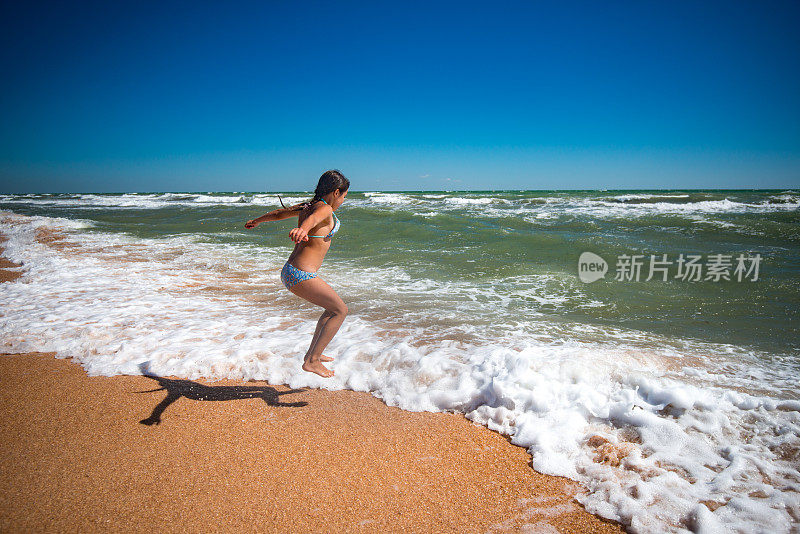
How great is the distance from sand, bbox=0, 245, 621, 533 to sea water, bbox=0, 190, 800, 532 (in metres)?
0.28

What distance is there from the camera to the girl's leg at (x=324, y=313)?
10.8ft

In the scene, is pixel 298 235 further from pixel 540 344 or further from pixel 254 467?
pixel 540 344

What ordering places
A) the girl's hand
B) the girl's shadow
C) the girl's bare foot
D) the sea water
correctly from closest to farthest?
the sea water → the girl's hand → the girl's shadow → the girl's bare foot

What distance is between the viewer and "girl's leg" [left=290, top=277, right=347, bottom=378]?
3301 mm

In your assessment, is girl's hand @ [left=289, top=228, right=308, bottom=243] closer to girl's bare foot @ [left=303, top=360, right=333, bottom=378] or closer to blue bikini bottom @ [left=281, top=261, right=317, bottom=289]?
blue bikini bottom @ [left=281, top=261, right=317, bottom=289]

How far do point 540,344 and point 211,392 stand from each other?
3.39 metres

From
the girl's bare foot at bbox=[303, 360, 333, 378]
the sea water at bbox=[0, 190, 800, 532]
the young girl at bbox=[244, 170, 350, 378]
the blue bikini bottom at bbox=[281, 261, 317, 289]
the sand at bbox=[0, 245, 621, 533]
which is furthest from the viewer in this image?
the girl's bare foot at bbox=[303, 360, 333, 378]

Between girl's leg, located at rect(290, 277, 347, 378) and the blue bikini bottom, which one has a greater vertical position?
the blue bikini bottom

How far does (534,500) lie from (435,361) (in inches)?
67.9

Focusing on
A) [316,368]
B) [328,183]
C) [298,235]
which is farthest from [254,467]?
[328,183]

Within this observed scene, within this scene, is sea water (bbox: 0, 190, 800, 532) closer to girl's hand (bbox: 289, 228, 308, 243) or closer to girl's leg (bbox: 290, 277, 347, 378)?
girl's leg (bbox: 290, 277, 347, 378)

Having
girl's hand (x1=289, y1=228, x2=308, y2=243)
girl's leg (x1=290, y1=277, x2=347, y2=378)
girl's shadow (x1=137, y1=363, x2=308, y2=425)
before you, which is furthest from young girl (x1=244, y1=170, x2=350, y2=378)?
girl's shadow (x1=137, y1=363, x2=308, y2=425)

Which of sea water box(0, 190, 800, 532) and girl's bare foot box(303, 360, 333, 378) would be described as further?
girl's bare foot box(303, 360, 333, 378)

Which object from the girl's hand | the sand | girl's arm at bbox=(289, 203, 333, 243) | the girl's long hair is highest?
the girl's long hair
